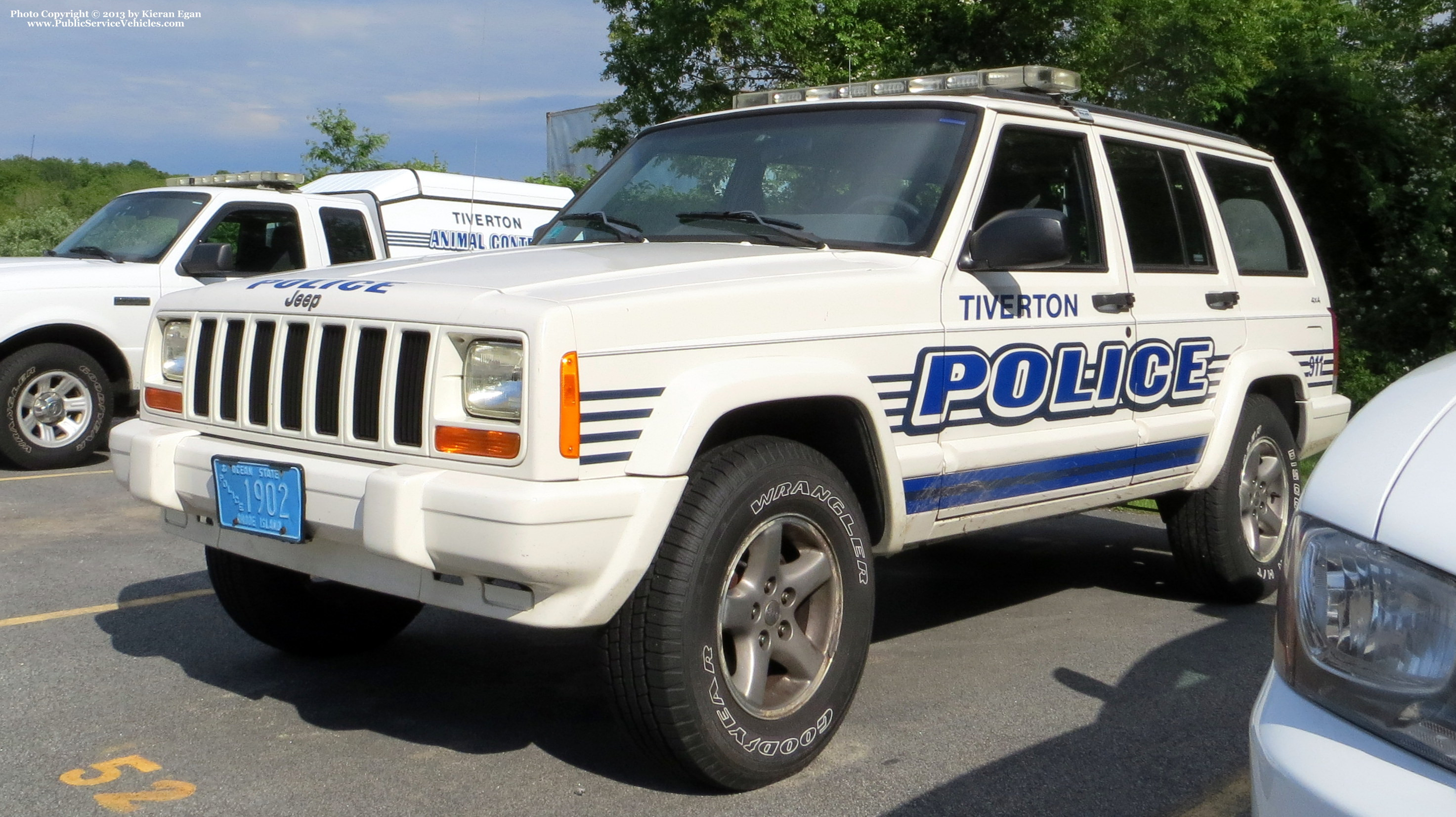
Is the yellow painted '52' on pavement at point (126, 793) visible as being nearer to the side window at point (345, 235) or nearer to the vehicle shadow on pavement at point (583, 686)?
the vehicle shadow on pavement at point (583, 686)

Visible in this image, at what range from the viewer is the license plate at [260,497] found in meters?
3.39

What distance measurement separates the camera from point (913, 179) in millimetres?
4363

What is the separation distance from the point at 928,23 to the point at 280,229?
9331 mm

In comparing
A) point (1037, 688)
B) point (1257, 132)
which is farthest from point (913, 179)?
point (1257, 132)

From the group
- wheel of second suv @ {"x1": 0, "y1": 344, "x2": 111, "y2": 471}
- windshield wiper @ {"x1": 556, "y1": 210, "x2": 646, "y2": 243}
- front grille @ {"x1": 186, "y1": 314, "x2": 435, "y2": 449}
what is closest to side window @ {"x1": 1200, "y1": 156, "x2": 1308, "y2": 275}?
windshield wiper @ {"x1": 556, "y1": 210, "x2": 646, "y2": 243}

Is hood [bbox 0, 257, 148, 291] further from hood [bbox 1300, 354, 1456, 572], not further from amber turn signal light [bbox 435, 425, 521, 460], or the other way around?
hood [bbox 1300, 354, 1456, 572]

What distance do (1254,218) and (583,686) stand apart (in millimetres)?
3618

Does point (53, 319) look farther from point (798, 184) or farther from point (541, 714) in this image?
point (798, 184)

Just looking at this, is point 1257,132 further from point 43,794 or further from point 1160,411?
point 43,794

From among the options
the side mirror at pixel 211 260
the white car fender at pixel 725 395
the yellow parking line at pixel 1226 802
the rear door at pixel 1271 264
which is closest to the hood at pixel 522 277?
the white car fender at pixel 725 395

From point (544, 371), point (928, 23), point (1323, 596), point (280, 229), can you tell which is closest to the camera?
point (1323, 596)

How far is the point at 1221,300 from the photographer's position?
5.42 m

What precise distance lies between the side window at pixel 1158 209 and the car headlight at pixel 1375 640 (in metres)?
3.24

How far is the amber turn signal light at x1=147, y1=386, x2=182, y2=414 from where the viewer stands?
398 cm
